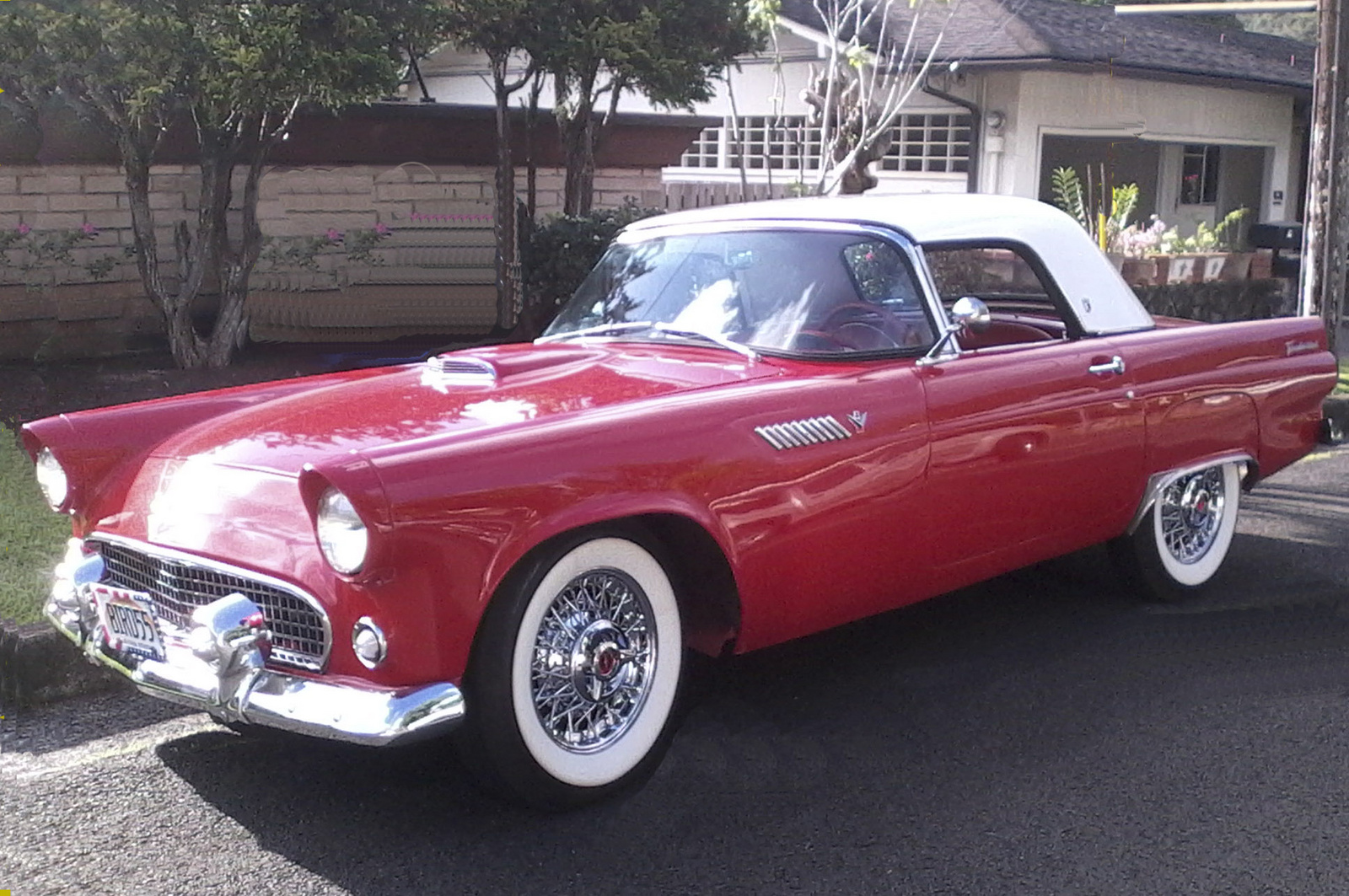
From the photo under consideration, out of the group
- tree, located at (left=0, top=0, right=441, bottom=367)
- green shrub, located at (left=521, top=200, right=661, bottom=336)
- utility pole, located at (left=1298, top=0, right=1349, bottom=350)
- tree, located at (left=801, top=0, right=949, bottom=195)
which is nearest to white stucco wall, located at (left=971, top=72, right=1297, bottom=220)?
tree, located at (left=801, top=0, right=949, bottom=195)

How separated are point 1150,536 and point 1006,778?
186 cm

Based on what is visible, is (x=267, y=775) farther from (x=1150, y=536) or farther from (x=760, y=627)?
(x=1150, y=536)

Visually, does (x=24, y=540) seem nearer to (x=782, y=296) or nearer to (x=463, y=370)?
(x=463, y=370)

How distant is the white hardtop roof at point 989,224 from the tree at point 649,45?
490 centimetres

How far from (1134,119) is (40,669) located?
1585 centimetres

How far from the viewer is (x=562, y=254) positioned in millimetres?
10570

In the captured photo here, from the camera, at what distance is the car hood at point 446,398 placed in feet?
12.1

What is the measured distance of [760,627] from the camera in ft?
13.1

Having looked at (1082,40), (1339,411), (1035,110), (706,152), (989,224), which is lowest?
(1339,411)

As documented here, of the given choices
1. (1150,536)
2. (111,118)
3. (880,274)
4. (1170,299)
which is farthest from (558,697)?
(1170,299)

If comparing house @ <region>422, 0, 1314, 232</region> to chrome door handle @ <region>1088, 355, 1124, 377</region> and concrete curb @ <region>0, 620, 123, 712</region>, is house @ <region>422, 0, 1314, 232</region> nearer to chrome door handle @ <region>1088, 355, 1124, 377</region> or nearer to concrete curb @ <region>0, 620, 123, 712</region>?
chrome door handle @ <region>1088, 355, 1124, 377</region>

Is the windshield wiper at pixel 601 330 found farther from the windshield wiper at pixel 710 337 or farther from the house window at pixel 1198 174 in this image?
the house window at pixel 1198 174

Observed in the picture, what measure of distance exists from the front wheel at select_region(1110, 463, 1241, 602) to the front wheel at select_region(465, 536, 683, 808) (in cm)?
233

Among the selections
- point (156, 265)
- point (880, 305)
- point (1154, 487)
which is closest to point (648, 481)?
point (880, 305)
